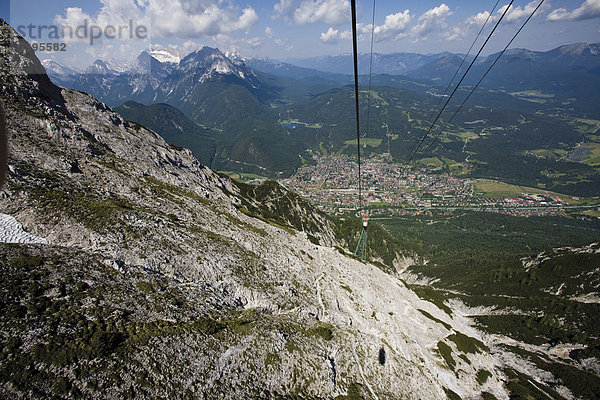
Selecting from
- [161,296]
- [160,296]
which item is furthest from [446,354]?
[160,296]

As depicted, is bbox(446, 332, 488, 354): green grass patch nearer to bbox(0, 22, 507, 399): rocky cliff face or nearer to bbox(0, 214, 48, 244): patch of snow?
bbox(0, 22, 507, 399): rocky cliff face

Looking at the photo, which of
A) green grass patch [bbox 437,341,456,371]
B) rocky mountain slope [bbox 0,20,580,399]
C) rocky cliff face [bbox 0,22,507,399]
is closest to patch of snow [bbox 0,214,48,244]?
rocky cliff face [bbox 0,22,507,399]

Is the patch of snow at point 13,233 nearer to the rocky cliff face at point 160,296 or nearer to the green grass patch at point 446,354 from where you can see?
the rocky cliff face at point 160,296

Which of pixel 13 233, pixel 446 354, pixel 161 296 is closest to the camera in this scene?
pixel 13 233

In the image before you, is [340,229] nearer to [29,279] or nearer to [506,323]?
[506,323]

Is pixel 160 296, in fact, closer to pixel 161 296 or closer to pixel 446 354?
pixel 161 296

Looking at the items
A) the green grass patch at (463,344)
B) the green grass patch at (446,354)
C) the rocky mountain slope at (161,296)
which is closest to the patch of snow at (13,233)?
the rocky mountain slope at (161,296)

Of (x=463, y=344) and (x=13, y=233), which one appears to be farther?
(x=463, y=344)
